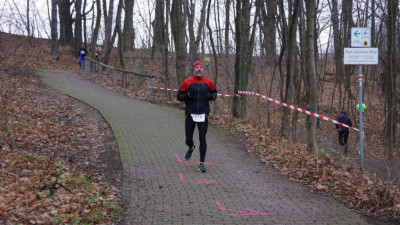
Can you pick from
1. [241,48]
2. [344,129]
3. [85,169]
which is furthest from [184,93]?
[344,129]

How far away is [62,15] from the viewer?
37125 mm

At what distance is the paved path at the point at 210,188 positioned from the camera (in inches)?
214

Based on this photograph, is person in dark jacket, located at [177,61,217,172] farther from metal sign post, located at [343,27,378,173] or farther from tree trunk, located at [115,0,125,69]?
tree trunk, located at [115,0,125,69]

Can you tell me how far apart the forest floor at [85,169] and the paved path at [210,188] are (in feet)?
0.93

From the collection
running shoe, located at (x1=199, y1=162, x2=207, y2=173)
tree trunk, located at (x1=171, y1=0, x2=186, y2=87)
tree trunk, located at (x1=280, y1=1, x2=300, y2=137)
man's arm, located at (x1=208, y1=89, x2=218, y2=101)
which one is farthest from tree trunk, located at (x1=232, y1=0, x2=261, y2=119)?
running shoe, located at (x1=199, y1=162, x2=207, y2=173)

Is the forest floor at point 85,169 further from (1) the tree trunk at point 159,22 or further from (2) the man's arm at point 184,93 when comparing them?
(1) the tree trunk at point 159,22

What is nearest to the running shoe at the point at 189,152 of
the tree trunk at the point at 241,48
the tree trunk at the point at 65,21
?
the tree trunk at the point at 241,48

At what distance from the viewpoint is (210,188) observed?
6.71 metres

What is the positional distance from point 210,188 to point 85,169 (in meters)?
2.57

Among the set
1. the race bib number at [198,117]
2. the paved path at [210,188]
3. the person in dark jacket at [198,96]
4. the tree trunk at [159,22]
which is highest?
the tree trunk at [159,22]

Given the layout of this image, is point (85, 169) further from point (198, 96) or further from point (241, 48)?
point (241, 48)

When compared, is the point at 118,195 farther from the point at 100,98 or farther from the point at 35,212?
the point at 100,98

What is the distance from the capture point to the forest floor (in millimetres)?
5500

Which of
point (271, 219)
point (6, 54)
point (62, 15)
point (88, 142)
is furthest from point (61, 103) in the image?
point (62, 15)
